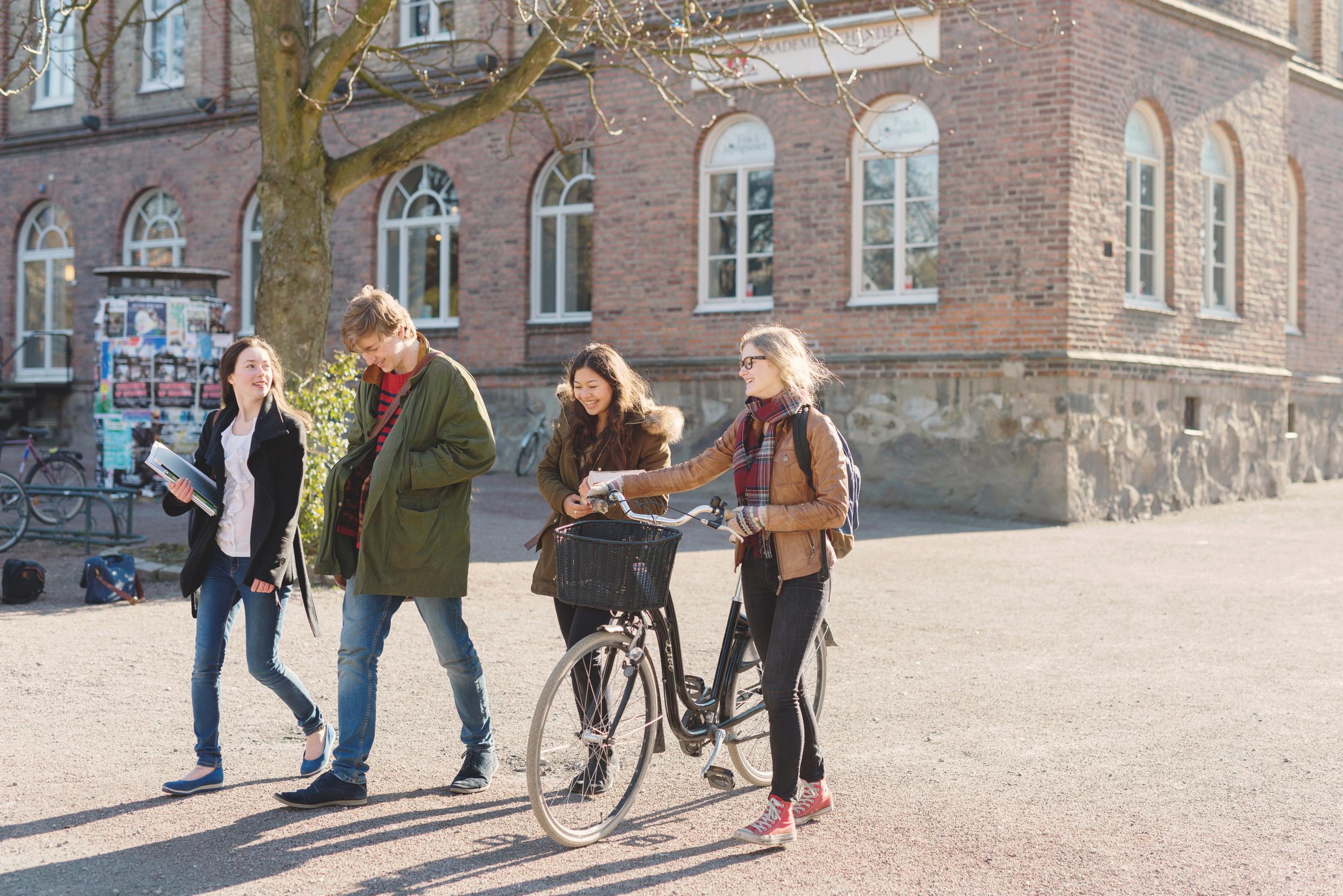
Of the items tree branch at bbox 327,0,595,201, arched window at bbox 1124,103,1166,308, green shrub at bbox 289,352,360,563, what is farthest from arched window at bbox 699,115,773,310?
green shrub at bbox 289,352,360,563

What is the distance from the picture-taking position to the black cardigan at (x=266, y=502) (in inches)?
206

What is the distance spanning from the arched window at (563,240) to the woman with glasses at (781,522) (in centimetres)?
1467

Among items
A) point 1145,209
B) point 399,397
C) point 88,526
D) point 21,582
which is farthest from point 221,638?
point 1145,209

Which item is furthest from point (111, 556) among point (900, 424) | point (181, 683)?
point (900, 424)

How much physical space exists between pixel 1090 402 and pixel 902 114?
3.96 m

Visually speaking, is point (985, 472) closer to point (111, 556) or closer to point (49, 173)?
point (111, 556)

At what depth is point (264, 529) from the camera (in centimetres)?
521

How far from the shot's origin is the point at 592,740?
471 cm

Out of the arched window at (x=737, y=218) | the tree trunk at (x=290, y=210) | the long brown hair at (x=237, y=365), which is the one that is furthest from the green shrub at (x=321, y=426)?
the arched window at (x=737, y=218)

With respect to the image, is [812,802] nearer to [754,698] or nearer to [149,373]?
[754,698]

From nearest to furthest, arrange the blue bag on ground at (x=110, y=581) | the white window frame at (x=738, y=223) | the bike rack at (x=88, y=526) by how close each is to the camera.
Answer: the blue bag on ground at (x=110, y=581), the bike rack at (x=88, y=526), the white window frame at (x=738, y=223)

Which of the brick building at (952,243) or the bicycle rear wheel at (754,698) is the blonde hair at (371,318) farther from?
the brick building at (952,243)

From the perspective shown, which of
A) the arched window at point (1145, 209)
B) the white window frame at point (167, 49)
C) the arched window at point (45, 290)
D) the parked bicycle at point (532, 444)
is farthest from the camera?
the arched window at point (45, 290)

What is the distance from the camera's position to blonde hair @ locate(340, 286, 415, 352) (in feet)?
16.4
